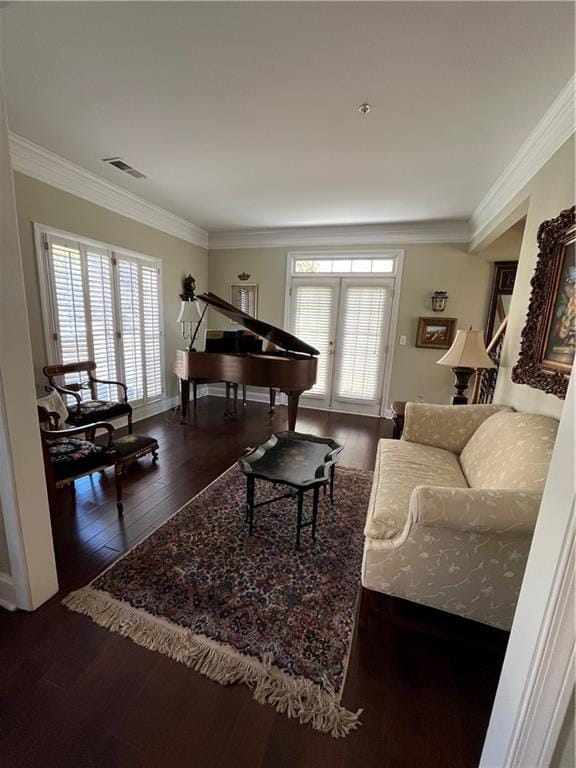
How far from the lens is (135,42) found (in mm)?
1591

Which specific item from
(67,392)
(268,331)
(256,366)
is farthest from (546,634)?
(67,392)

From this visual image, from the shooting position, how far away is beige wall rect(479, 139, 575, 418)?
1.89 metres

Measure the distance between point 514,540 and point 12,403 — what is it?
6.95 ft

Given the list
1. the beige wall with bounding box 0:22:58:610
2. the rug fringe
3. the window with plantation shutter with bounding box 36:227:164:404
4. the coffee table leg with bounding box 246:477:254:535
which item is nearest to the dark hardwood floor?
the rug fringe

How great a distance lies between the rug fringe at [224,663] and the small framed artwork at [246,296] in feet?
14.6

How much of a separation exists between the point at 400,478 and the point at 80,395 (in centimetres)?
329

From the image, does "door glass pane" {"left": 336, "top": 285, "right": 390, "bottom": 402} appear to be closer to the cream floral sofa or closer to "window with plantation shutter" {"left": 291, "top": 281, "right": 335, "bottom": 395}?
"window with plantation shutter" {"left": 291, "top": 281, "right": 335, "bottom": 395}

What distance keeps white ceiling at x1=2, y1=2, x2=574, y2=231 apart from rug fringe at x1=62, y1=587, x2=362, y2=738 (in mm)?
2778

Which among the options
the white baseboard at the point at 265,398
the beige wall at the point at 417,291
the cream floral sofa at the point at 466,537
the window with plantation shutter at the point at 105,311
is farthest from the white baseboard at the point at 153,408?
the cream floral sofa at the point at 466,537

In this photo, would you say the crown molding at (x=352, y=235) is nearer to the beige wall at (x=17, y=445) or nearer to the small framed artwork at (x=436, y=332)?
the small framed artwork at (x=436, y=332)

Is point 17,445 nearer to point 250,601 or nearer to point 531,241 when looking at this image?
point 250,601

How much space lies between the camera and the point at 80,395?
3400 millimetres

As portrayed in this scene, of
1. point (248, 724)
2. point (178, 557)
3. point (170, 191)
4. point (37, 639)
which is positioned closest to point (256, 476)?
point (178, 557)

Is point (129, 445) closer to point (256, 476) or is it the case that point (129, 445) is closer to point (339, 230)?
point (256, 476)
